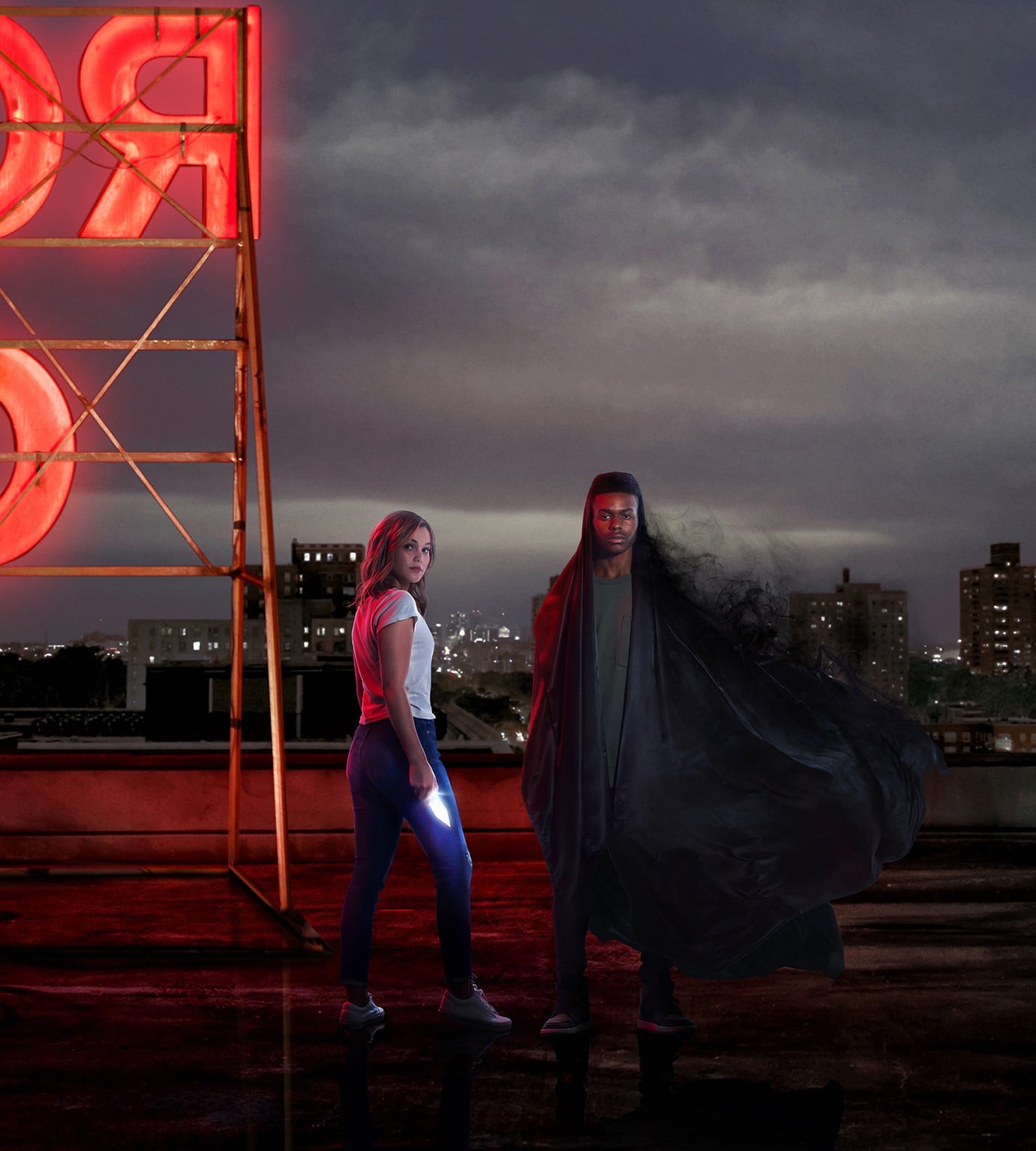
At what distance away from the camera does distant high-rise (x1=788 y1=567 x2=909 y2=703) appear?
201 inches

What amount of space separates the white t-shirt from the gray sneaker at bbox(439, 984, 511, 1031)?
1.15 m

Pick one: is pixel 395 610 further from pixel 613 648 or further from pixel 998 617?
pixel 998 617

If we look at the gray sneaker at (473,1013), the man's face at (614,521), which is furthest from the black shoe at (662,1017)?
the man's face at (614,521)

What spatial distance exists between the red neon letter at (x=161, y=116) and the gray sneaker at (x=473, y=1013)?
465 centimetres

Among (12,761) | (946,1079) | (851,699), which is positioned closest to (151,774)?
(12,761)

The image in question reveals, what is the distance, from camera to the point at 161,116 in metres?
7.19

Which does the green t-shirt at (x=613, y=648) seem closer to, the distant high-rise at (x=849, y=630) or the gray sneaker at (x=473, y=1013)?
the distant high-rise at (x=849, y=630)

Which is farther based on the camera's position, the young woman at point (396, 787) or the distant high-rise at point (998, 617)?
the distant high-rise at point (998, 617)

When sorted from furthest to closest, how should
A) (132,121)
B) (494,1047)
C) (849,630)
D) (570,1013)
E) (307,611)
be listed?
1. (307,611)
2. (132,121)
3. (849,630)
4. (570,1013)
5. (494,1047)

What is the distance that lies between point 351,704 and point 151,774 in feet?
26.6

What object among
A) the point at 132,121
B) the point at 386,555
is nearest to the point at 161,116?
the point at 132,121

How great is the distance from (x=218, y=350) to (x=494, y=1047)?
14.1ft

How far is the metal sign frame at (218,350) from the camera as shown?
679cm

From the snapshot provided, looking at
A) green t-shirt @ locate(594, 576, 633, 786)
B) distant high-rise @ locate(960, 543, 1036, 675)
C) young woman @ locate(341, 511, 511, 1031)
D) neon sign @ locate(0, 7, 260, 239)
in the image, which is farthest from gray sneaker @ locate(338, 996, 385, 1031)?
distant high-rise @ locate(960, 543, 1036, 675)
